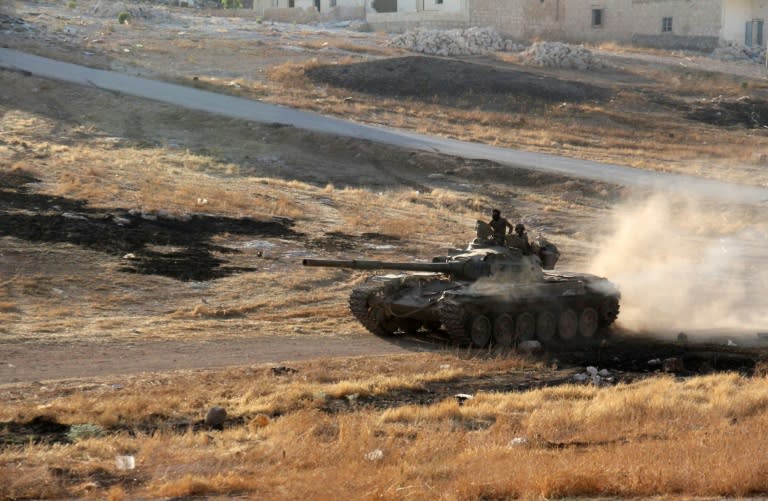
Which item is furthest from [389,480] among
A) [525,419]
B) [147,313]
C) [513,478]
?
[147,313]

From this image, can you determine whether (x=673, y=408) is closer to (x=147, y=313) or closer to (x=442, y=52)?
(x=147, y=313)

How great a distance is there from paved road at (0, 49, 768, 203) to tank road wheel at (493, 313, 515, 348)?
20671 mm

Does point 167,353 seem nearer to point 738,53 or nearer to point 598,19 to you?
point 738,53

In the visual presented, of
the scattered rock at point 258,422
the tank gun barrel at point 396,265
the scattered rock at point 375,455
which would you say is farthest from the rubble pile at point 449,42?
the scattered rock at point 375,455

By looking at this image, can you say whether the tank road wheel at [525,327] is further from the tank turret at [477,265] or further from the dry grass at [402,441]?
the dry grass at [402,441]

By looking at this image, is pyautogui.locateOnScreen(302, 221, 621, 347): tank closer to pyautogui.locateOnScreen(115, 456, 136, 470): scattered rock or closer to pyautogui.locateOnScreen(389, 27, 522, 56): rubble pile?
pyautogui.locateOnScreen(115, 456, 136, 470): scattered rock

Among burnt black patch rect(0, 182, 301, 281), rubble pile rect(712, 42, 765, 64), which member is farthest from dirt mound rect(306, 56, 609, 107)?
burnt black patch rect(0, 182, 301, 281)

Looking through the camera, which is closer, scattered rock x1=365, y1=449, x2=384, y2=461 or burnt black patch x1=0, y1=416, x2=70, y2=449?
scattered rock x1=365, y1=449, x2=384, y2=461

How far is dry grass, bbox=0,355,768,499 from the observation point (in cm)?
1141

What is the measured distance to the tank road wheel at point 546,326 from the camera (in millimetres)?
23234

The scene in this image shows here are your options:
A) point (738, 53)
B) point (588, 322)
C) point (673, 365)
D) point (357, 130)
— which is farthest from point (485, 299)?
point (738, 53)

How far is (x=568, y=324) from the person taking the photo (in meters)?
23.8

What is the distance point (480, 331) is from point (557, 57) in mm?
48922

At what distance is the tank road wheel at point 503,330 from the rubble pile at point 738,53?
59.5 m
